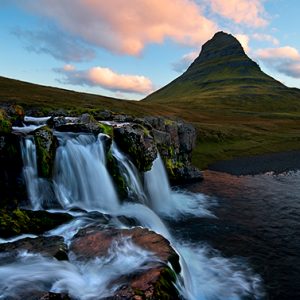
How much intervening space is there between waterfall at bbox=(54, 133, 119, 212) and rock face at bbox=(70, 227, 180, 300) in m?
6.95

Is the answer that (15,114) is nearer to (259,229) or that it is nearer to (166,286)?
(259,229)

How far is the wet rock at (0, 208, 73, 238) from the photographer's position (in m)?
18.8

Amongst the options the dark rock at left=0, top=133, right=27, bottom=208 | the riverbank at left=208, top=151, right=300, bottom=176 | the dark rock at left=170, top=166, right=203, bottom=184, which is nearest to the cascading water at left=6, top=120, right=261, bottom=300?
the dark rock at left=0, top=133, right=27, bottom=208

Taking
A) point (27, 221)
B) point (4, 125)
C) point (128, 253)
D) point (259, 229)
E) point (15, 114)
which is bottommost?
point (259, 229)

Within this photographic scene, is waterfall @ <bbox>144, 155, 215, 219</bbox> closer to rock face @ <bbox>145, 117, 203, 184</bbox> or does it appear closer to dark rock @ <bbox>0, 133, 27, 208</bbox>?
rock face @ <bbox>145, 117, 203, 184</bbox>

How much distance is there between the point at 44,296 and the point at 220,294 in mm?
8222

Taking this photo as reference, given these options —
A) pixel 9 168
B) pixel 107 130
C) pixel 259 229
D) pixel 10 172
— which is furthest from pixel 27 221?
pixel 259 229

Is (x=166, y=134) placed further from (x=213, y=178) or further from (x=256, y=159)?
(x=256, y=159)

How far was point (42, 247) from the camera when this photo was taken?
1620 centimetres

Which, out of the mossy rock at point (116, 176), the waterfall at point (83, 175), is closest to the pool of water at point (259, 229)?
the mossy rock at point (116, 176)

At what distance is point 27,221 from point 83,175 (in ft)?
22.1

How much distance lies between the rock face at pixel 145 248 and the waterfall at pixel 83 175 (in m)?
6.95

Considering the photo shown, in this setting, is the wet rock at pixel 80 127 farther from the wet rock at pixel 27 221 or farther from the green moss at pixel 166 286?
the green moss at pixel 166 286

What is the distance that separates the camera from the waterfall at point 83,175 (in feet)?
80.3
